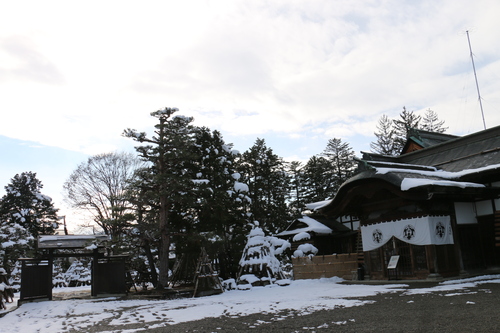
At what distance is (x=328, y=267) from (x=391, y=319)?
467 inches

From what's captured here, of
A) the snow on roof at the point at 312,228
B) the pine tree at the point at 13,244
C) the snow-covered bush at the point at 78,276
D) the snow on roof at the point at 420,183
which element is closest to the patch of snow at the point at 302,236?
the snow on roof at the point at 312,228

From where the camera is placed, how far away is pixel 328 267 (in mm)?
18922

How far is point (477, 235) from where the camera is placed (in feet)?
52.1

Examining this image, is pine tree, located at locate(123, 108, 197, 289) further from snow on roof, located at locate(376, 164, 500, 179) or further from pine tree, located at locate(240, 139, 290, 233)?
pine tree, located at locate(240, 139, 290, 233)

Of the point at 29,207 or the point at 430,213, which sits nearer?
the point at 430,213

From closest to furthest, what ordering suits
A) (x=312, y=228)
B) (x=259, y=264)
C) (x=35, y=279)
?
(x=35, y=279) → (x=259, y=264) → (x=312, y=228)

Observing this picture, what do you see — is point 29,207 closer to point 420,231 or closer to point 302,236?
point 302,236

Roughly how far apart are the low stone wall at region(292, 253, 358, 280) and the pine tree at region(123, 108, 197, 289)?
21.9ft

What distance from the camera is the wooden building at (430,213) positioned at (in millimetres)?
14711

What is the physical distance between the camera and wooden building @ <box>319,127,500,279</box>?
48.3ft

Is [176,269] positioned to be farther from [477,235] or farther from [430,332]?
[430,332]

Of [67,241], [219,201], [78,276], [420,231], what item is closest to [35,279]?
[67,241]

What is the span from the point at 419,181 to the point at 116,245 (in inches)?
522

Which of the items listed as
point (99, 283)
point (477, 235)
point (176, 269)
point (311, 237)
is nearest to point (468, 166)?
point (477, 235)
